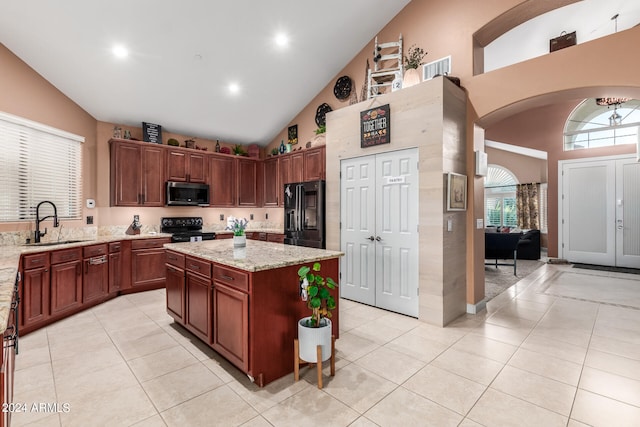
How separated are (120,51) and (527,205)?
35.1 feet

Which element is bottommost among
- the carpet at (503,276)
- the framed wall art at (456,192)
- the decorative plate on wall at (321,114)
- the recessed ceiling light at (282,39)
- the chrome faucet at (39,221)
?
the carpet at (503,276)

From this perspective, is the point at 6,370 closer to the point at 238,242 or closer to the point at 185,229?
the point at 238,242

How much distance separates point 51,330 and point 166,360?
1.72 m

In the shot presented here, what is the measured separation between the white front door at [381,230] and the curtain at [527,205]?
779 cm

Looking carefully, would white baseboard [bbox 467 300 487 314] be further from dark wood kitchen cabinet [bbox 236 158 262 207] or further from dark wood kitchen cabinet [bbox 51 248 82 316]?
dark wood kitchen cabinet [bbox 51 248 82 316]

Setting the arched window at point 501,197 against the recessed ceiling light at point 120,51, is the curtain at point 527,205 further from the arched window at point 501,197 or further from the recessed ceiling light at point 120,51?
the recessed ceiling light at point 120,51

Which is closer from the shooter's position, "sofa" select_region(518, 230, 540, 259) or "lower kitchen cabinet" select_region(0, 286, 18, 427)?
"lower kitchen cabinet" select_region(0, 286, 18, 427)

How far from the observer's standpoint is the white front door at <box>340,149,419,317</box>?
139 inches

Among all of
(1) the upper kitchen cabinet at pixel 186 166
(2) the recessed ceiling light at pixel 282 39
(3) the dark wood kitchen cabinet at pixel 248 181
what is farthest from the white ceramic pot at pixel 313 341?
(3) the dark wood kitchen cabinet at pixel 248 181

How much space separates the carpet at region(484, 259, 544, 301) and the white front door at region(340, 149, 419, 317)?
1.55m

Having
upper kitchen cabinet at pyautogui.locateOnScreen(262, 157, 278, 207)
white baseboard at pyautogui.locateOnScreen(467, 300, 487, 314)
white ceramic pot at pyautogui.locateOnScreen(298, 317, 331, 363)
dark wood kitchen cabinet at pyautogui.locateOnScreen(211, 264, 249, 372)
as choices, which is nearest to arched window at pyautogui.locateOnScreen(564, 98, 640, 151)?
white baseboard at pyautogui.locateOnScreen(467, 300, 487, 314)

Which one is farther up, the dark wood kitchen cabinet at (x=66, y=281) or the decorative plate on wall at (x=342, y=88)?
the decorative plate on wall at (x=342, y=88)

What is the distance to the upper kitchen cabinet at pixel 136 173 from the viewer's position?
4.73m

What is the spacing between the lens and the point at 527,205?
9195mm
